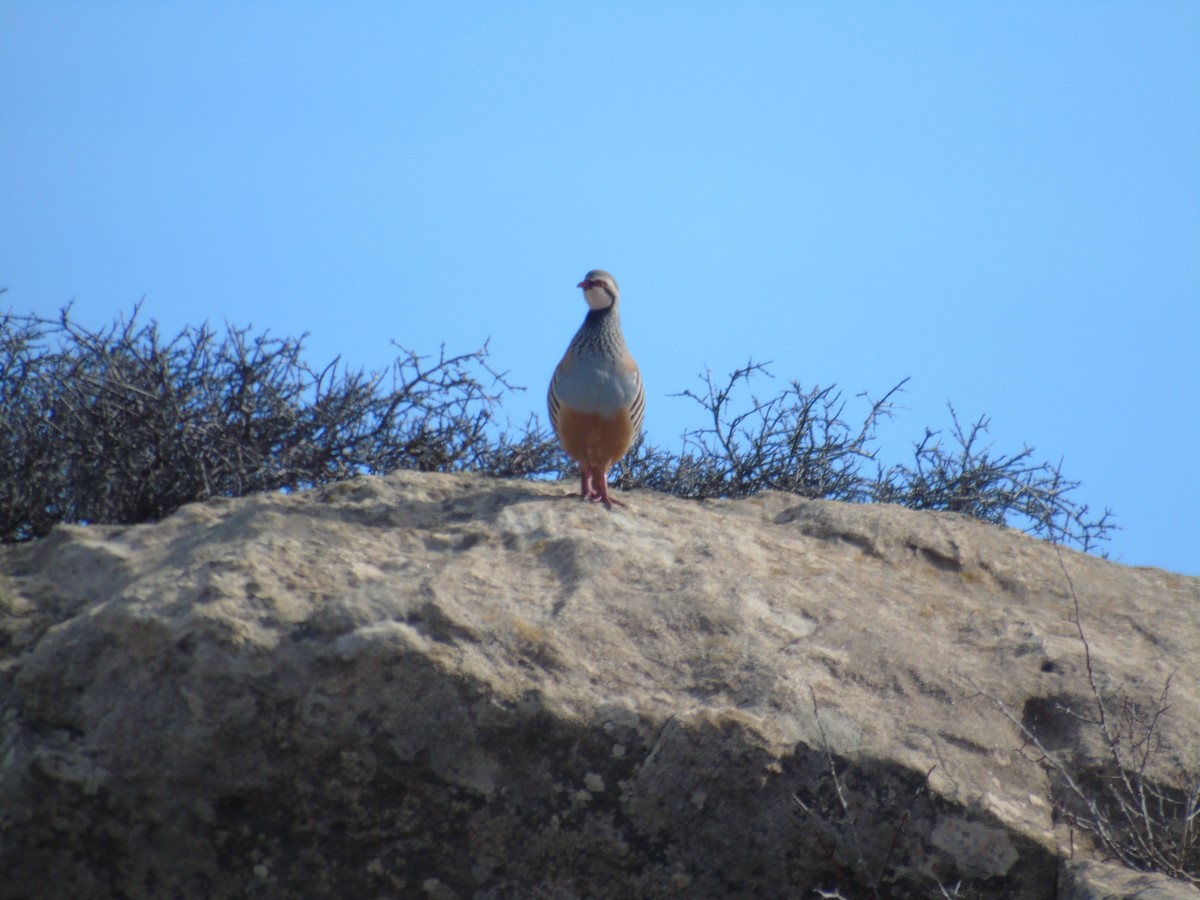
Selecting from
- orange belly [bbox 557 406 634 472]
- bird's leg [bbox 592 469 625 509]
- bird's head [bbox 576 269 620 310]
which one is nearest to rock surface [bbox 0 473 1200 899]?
bird's leg [bbox 592 469 625 509]

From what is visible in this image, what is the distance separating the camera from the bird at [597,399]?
532cm

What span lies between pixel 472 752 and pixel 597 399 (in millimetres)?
2157

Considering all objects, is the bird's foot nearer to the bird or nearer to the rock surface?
the bird

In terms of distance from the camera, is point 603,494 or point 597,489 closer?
point 603,494

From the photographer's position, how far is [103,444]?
593cm

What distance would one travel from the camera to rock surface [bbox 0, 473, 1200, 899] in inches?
136

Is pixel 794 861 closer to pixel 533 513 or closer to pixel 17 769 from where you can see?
pixel 533 513

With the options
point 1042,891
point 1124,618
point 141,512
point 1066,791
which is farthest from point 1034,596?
point 141,512

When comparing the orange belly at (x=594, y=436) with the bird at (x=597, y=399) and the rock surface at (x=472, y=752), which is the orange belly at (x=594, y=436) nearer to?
the bird at (x=597, y=399)

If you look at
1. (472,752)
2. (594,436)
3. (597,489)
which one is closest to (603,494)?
(597,489)

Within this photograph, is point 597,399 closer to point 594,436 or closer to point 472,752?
point 594,436

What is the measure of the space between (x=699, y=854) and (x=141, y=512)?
144 inches

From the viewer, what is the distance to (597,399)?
17.5 ft

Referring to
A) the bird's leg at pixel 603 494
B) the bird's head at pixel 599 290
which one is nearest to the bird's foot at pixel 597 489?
the bird's leg at pixel 603 494
